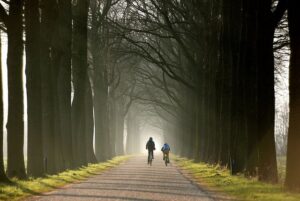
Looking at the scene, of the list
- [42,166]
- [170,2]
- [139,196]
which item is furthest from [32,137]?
[170,2]

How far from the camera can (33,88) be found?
2047cm

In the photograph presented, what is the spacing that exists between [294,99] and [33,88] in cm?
961

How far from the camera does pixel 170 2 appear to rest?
108 feet

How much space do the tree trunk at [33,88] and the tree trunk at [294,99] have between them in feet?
30.9

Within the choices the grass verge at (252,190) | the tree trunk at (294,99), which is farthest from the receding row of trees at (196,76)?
the grass verge at (252,190)

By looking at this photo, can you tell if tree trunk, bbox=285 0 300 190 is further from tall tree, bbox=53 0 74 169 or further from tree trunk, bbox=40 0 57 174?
tall tree, bbox=53 0 74 169

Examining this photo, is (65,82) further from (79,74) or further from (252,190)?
(252,190)

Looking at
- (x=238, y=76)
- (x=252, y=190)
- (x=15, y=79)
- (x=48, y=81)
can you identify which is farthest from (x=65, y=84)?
(x=252, y=190)

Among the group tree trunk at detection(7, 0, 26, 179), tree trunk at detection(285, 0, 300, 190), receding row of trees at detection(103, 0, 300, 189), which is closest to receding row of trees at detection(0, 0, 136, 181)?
tree trunk at detection(7, 0, 26, 179)

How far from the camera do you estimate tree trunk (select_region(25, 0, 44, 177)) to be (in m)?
20.3

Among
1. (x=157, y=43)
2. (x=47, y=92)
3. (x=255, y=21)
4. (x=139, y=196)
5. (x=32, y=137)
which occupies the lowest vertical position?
(x=139, y=196)

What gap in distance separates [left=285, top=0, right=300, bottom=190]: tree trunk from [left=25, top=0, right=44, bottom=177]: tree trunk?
9409mm

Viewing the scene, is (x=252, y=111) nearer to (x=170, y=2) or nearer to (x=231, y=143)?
(x=231, y=143)

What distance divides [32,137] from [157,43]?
73.3 ft
